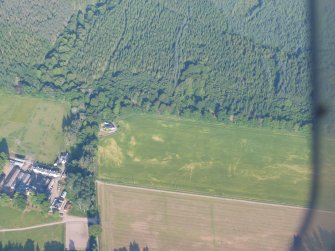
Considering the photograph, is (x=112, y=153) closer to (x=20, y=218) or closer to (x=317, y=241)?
(x=20, y=218)

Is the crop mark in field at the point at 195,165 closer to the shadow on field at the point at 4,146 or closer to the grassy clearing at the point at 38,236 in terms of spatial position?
the grassy clearing at the point at 38,236

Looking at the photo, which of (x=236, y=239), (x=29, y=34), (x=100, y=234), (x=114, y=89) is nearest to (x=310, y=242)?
(x=236, y=239)

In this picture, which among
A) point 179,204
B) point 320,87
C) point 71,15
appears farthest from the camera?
point 71,15

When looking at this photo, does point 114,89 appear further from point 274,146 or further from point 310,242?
point 310,242

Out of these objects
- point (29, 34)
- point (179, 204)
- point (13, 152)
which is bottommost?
point (179, 204)

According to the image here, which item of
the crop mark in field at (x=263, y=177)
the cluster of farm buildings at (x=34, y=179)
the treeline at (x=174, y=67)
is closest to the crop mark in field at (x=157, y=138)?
the treeline at (x=174, y=67)

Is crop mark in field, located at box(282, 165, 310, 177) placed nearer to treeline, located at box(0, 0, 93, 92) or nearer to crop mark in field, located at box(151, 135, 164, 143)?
crop mark in field, located at box(151, 135, 164, 143)
